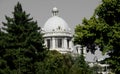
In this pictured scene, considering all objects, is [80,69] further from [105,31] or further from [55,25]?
[55,25]

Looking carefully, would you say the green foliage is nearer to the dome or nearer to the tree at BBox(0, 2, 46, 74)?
the tree at BBox(0, 2, 46, 74)

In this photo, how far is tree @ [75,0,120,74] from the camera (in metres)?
43.4

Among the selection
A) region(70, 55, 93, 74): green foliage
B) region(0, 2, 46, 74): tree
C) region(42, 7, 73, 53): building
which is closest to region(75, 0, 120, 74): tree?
region(70, 55, 93, 74): green foliage

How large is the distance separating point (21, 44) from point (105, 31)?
67.7ft

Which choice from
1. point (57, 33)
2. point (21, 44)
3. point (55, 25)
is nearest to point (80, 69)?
point (21, 44)

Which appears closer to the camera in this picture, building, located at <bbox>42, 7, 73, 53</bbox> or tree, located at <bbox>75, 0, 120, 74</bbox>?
tree, located at <bbox>75, 0, 120, 74</bbox>

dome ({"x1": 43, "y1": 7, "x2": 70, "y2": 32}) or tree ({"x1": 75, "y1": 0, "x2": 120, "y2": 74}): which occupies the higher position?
dome ({"x1": 43, "y1": 7, "x2": 70, "y2": 32})

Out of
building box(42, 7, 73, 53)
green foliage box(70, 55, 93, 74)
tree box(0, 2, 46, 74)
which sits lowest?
green foliage box(70, 55, 93, 74)

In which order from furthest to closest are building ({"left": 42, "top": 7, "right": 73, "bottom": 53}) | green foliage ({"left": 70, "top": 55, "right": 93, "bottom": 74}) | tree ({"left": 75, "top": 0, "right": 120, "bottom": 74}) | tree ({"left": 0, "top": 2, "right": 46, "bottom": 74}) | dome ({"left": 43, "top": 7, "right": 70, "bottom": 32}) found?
1. dome ({"left": 43, "top": 7, "right": 70, "bottom": 32})
2. building ({"left": 42, "top": 7, "right": 73, "bottom": 53})
3. tree ({"left": 0, "top": 2, "right": 46, "bottom": 74})
4. green foliage ({"left": 70, "top": 55, "right": 93, "bottom": 74})
5. tree ({"left": 75, "top": 0, "right": 120, "bottom": 74})

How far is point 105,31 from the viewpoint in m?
44.0

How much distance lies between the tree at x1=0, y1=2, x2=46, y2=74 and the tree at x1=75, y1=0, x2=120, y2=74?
15060 mm

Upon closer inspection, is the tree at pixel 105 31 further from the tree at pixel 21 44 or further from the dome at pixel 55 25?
the dome at pixel 55 25

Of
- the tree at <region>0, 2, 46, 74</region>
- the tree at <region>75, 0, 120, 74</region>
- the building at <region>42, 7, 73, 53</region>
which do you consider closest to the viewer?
the tree at <region>75, 0, 120, 74</region>

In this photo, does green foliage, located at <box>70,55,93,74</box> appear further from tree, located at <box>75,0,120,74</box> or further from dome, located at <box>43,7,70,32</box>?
dome, located at <box>43,7,70,32</box>
